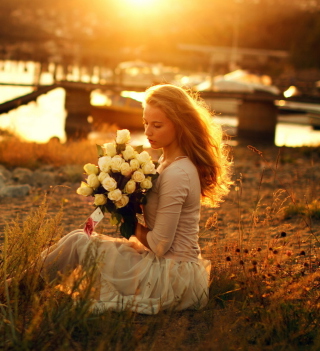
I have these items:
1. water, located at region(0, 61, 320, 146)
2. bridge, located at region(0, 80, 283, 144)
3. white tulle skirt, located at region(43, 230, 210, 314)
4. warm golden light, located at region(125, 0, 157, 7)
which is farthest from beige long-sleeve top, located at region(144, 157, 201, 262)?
warm golden light, located at region(125, 0, 157, 7)

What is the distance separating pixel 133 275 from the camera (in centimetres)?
379

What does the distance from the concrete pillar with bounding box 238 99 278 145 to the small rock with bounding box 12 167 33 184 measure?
35.5 ft

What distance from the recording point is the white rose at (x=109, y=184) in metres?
3.56

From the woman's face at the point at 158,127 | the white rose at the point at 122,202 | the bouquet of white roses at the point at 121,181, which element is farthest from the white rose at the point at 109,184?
the woman's face at the point at 158,127

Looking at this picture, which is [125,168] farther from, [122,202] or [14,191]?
[14,191]

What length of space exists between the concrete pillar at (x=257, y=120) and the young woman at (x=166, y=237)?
49.6ft

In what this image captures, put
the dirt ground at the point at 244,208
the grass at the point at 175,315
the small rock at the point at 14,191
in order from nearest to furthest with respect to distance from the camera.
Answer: the grass at the point at 175,315 → the dirt ground at the point at 244,208 → the small rock at the point at 14,191

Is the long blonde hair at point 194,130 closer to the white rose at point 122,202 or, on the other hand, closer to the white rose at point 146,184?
the white rose at point 146,184

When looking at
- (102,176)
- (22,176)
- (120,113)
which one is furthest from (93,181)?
(120,113)

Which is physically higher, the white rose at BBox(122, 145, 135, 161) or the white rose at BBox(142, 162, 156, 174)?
the white rose at BBox(122, 145, 135, 161)

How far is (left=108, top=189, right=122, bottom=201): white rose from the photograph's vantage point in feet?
11.7

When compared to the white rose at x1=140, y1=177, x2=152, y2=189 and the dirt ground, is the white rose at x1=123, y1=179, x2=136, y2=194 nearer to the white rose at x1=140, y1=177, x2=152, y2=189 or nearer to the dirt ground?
the white rose at x1=140, y1=177, x2=152, y2=189

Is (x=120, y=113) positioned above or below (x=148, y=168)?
below

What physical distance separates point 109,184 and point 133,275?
62cm
